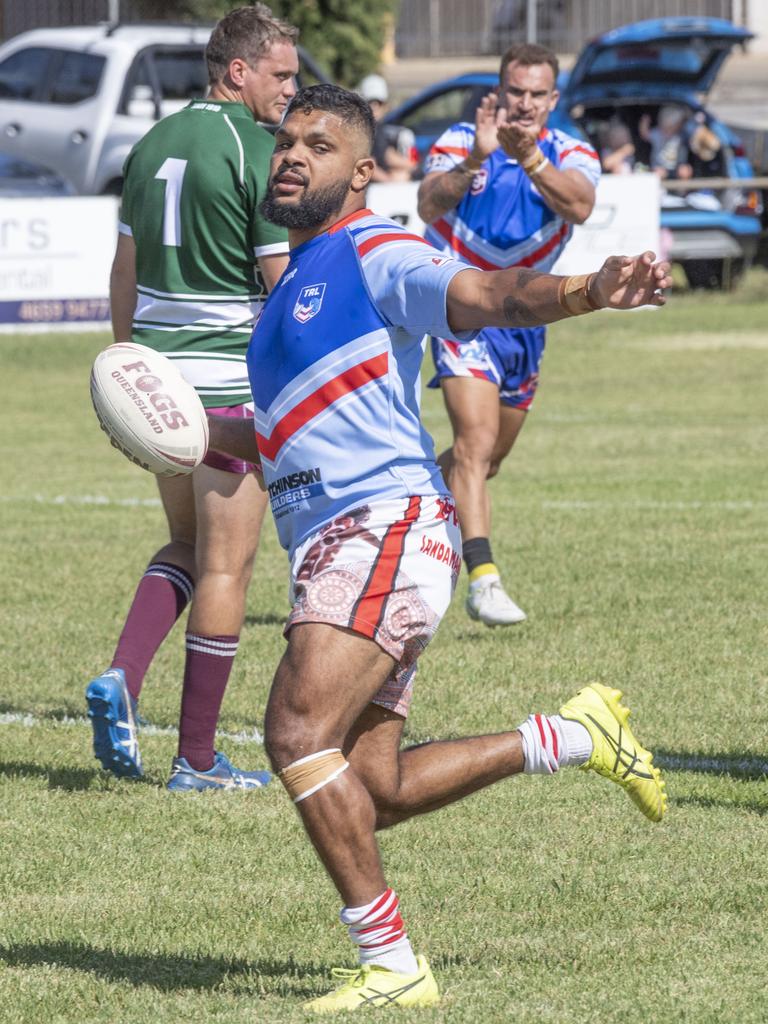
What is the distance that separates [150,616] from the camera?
597 centimetres

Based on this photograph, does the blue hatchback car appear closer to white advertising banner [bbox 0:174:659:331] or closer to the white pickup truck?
white advertising banner [bbox 0:174:659:331]

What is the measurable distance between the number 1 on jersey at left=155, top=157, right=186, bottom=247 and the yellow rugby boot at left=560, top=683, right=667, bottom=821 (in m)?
2.07

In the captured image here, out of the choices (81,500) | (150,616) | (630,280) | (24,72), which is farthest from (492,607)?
(24,72)

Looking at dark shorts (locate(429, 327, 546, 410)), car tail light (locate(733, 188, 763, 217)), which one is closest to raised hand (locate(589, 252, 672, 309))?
dark shorts (locate(429, 327, 546, 410))

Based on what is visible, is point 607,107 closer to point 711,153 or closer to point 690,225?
point 711,153

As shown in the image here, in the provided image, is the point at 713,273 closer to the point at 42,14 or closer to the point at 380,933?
the point at 380,933

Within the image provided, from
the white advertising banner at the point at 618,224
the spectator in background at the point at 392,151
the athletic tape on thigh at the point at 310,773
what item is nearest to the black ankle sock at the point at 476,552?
the athletic tape on thigh at the point at 310,773

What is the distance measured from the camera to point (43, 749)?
6137 millimetres

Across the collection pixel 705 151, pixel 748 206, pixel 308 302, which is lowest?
pixel 748 206

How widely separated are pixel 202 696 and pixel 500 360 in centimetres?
285

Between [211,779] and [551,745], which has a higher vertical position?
[551,745]

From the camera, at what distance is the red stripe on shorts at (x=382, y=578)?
13.0 feet

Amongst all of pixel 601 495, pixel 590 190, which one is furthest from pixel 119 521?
pixel 590 190

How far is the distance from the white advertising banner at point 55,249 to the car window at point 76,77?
421 centimetres
